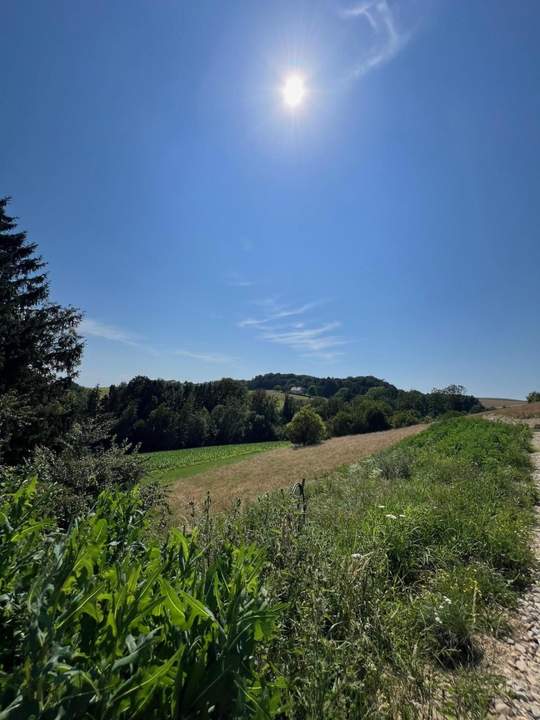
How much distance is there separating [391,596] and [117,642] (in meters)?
3.09

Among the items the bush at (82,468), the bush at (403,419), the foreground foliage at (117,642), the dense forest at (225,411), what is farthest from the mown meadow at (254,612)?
the dense forest at (225,411)

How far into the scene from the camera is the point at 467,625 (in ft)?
8.39

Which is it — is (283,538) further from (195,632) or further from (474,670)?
(195,632)

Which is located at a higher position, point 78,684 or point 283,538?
point 78,684

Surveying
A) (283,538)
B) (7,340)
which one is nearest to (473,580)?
(283,538)

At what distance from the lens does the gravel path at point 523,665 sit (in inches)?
81.7

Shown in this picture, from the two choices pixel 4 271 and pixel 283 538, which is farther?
pixel 4 271

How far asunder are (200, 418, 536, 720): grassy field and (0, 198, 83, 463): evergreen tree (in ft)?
41.3

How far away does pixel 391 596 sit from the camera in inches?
123

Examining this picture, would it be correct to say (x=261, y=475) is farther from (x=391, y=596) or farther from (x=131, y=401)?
(x=131, y=401)

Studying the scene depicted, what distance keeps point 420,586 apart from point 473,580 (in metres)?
0.53

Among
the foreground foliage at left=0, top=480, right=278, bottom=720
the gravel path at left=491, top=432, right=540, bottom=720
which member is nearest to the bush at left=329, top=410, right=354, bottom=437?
the gravel path at left=491, top=432, right=540, bottom=720

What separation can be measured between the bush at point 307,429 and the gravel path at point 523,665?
4101 centimetres

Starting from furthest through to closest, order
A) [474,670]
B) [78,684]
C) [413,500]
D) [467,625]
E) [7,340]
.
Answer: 1. [7,340]
2. [413,500]
3. [467,625]
4. [474,670]
5. [78,684]
